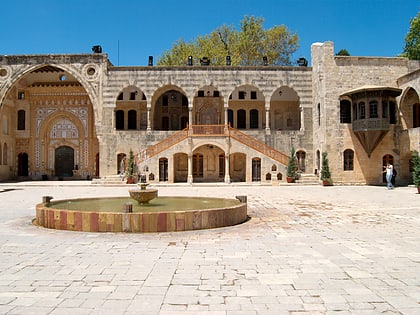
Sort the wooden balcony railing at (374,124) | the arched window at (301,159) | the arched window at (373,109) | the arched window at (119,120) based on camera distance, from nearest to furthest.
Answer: the wooden balcony railing at (374,124)
the arched window at (373,109)
the arched window at (301,159)
the arched window at (119,120)

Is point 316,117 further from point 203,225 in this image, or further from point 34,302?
point 34,302

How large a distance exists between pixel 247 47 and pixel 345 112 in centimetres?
1517

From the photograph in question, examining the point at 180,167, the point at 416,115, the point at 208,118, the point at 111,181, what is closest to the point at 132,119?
the point at 180,167

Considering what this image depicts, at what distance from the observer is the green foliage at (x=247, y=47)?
121ft

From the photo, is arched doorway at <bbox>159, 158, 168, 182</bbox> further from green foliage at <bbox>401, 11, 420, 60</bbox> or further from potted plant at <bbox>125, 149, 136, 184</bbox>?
green foliage at <bbox>401, 11, 420, 60</bbox>

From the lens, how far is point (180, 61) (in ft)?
124

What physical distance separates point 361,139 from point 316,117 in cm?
366

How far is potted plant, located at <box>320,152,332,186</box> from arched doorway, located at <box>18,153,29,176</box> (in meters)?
24.2

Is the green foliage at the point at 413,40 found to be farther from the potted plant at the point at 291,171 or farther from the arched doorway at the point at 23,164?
the arched doorway at the point at 23,164

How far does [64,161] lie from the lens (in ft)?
105

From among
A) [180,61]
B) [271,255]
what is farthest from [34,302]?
[180,61]

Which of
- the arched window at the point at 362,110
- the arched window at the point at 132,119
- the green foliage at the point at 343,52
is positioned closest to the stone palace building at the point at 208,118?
the arched window at the point at 362,110

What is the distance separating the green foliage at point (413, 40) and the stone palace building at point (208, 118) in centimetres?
1086

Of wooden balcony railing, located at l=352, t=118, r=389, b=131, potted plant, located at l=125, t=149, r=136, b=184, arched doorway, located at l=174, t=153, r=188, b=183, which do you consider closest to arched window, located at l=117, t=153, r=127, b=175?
potted plant, located at l=125, t=149, r=136, b=184
